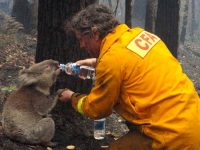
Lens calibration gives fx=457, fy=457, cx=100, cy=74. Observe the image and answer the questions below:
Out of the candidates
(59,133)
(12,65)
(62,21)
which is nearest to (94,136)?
(59,133)

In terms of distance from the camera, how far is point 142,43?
4.92m

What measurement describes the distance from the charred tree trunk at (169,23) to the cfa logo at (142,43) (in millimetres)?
8429

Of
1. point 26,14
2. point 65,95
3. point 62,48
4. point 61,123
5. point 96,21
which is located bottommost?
point 61,123

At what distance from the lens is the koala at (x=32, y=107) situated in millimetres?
6441

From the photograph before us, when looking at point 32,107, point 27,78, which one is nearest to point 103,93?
point 27,78

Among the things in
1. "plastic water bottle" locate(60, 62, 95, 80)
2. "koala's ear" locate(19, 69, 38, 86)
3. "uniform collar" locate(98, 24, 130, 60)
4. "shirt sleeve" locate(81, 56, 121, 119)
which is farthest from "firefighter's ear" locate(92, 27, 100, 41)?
"koala's ear" locate(19, 69, 38, 86)

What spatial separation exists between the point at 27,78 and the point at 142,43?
2.17 meters

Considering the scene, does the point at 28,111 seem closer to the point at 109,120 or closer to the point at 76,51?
the point at 76,51

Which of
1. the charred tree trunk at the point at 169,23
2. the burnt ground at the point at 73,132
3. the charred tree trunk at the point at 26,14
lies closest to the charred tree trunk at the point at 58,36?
the burnt ground at the point at 73,132

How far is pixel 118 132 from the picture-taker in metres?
7.97

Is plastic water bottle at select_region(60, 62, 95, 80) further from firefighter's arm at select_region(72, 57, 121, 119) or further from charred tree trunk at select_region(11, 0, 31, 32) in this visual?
charred tree trunk at select_region(11, 0, 31, 32)

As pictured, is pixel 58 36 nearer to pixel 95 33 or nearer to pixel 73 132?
pixel 73 132

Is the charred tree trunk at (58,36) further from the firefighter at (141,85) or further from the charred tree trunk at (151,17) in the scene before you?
the charred tree trunk at (151,17)

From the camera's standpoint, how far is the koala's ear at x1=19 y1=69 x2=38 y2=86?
21.1 feet
